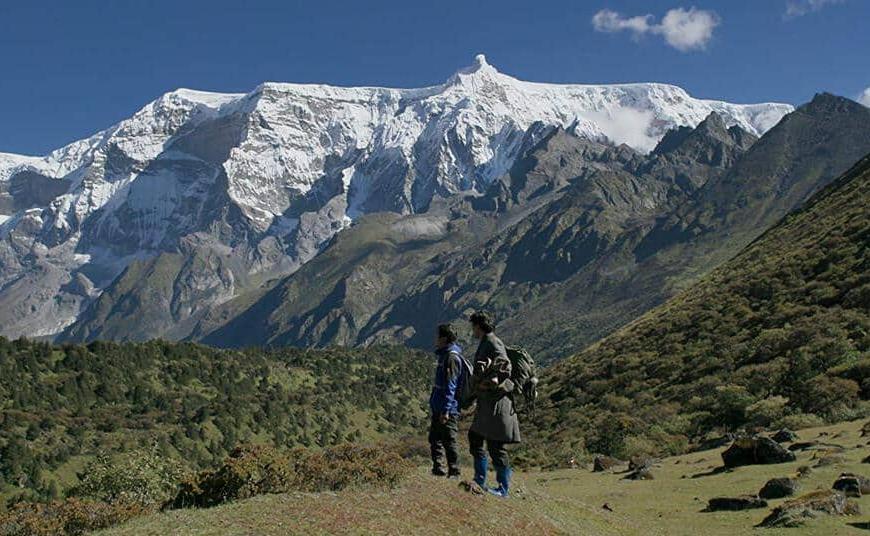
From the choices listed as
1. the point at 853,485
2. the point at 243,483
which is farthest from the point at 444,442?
the point at 853,485

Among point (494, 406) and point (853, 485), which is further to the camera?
point (853, 485)

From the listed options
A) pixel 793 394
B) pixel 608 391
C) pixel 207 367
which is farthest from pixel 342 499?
pixel 207 367

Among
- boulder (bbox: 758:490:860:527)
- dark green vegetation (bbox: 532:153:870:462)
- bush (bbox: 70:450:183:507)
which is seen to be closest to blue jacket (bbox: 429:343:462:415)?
boulder (bbox: 758:490:860:527)

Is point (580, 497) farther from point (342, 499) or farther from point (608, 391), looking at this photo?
point (608, 391)

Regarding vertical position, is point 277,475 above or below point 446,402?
below

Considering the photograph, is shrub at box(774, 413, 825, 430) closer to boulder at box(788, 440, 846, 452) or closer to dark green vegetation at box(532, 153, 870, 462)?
dark green vegetation at box(532, 153, 870, 462)

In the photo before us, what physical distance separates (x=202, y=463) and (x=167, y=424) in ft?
38.0

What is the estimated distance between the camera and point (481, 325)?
2119cm

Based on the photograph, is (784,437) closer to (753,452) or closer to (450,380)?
(753,452)

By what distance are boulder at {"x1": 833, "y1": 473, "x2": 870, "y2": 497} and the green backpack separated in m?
10.5

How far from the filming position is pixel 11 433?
103438 millimetres

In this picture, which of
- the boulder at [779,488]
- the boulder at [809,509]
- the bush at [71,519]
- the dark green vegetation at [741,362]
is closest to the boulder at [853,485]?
the boulder at [779,488]

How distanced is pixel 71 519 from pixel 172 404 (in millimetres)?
129812

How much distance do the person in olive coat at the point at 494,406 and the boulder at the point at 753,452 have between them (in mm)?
14989
